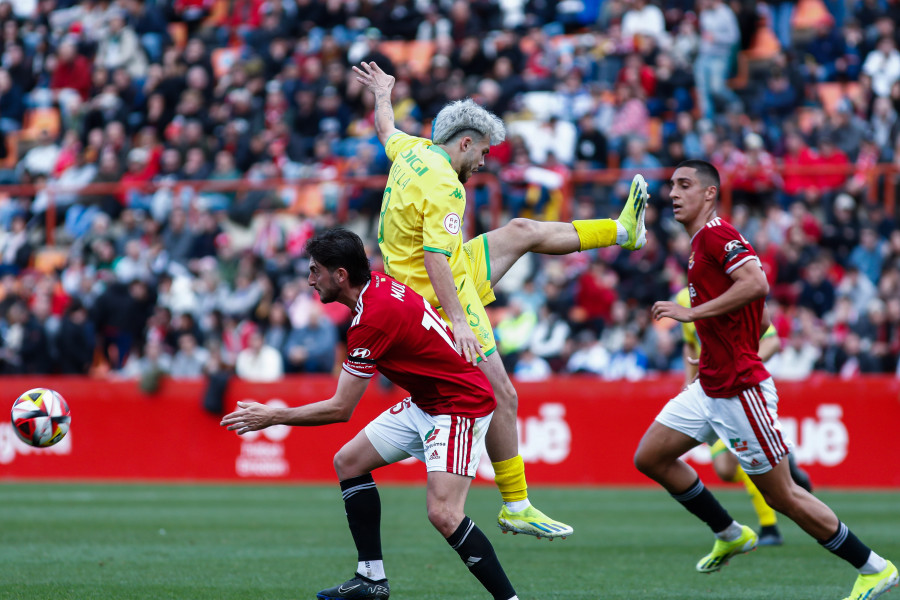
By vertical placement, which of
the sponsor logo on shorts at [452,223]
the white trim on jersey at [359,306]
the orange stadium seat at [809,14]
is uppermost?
the orange stadium seat at [809,14]

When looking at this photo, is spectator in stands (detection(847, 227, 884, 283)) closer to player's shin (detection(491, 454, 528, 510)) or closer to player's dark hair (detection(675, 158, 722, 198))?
player's dark hair (detection(675, 158, 722, 198))

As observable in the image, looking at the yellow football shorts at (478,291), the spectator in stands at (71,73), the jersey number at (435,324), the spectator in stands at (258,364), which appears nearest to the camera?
the jersey number at (435,324)

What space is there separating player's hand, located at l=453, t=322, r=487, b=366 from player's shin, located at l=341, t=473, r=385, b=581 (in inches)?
35.7

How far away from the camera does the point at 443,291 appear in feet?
24.0

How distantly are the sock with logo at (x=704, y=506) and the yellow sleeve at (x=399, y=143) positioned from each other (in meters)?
2.80

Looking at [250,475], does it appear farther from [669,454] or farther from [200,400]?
[669,454]

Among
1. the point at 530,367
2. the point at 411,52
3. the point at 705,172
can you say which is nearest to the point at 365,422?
the point at 530,367

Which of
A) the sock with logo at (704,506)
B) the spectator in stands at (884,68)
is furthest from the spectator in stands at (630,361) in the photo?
the sock with logo at (704,506)

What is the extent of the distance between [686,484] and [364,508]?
2.28 m

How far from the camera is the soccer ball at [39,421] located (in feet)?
28.3

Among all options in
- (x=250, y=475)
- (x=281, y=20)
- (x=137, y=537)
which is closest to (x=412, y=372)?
Result: (x=137, y=537)

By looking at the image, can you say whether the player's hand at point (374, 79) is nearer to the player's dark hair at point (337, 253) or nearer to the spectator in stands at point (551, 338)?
the player's dark hair at point (337, 253)

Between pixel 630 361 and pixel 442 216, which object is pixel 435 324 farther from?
pixel 630 361

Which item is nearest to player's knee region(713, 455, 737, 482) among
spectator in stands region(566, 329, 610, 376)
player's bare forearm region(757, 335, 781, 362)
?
player's bare forearm region(757, 335, 781, 362)
